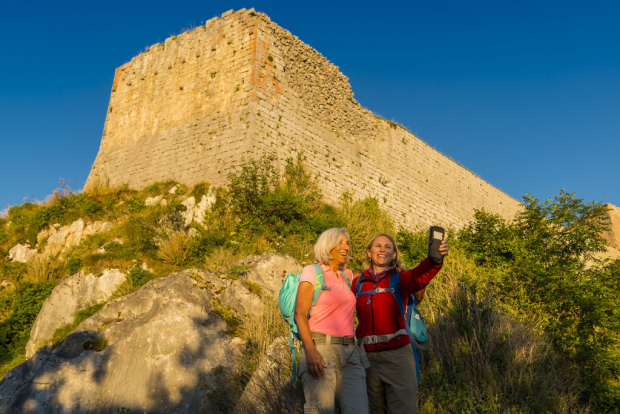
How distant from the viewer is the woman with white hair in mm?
2482

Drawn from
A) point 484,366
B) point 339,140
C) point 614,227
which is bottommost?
point 484,366

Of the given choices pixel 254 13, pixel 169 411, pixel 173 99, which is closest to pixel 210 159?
pixel 173 99

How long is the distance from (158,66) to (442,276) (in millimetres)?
11808

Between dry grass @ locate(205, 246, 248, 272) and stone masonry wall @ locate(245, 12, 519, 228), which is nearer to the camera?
dry grass @ locate(205, 246, 248, 272)

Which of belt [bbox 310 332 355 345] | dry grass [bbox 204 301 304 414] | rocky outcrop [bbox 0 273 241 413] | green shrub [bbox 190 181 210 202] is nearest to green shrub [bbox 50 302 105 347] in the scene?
rocky outcrop [bbox 0 273 241 413]

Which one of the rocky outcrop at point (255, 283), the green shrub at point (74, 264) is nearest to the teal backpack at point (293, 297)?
the rocky outcrop at point (255, 283)

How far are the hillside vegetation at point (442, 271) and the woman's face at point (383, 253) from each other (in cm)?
176

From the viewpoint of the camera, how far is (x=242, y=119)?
11.2m

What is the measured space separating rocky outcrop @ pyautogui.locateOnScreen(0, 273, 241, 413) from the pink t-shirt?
2.65 meters

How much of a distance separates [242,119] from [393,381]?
31.3ft

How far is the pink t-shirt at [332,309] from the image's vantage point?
2664 mm

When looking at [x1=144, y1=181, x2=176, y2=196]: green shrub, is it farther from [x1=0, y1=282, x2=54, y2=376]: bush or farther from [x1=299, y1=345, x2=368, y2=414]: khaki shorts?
[x1=299, y1=345, x2=368, y2=414]: khaki shorts

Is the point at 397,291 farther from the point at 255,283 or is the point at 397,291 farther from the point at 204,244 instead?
the point at 204,244

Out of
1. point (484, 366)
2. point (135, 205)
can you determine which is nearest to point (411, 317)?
point (484, 366)
